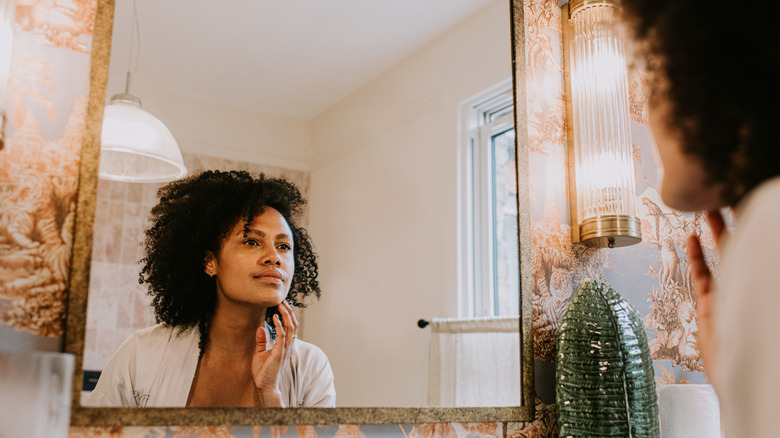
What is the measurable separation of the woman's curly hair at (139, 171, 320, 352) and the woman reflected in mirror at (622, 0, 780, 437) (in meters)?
0.66

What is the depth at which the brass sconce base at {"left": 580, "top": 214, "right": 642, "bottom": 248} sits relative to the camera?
1.41 m

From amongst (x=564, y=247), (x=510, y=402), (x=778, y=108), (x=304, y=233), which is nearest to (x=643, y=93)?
(x=564, y=247)

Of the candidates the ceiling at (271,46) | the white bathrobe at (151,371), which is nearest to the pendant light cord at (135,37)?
the ceiling at (271,46)

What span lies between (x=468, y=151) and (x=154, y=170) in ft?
1.95

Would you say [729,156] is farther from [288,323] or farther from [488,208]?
[488,208]

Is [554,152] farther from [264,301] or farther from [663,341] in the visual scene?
[264,301]

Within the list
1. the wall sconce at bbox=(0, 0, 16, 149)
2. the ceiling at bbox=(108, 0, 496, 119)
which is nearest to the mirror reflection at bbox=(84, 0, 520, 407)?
the ceiling at bbox=(108, 0, 496, 119)

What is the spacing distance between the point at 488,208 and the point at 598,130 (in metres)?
0.35

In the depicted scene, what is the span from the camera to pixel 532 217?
142cm

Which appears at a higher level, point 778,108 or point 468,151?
point 468,151

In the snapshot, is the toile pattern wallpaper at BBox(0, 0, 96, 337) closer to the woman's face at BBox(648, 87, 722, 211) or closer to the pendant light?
the pendant light

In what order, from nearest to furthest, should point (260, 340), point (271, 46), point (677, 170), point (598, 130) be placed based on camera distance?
point (677, 170), point (260, 340), point (271, 46), point (598, 130)

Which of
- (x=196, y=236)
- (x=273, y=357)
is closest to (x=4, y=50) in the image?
(x=196, y=236)

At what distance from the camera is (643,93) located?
1722 millimetres
